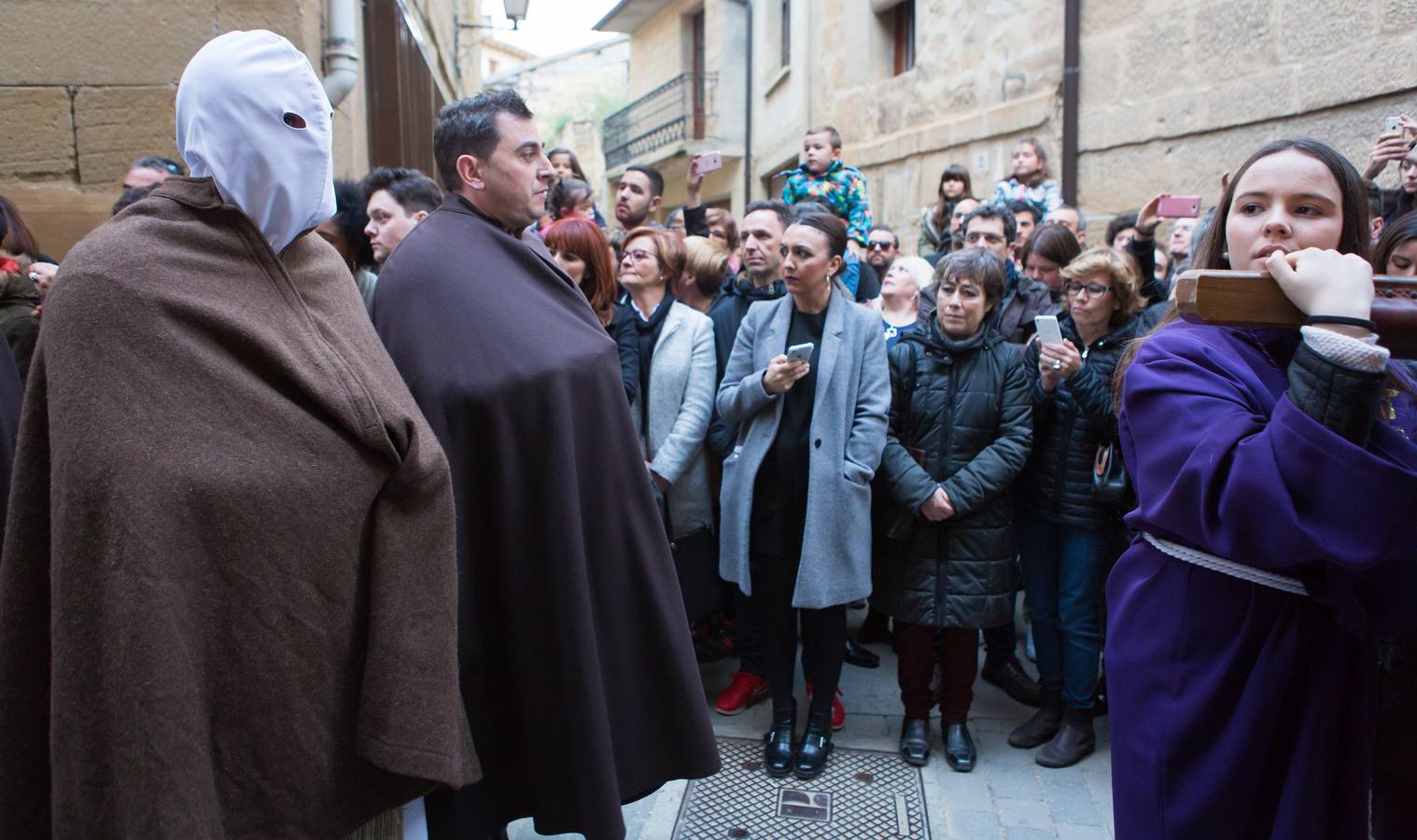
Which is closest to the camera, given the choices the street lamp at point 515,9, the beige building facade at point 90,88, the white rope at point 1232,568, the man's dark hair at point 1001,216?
the white rope at point 1232,568

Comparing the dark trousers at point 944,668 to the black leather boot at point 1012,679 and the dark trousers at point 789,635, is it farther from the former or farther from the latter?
the black leather boot at point 1012,679

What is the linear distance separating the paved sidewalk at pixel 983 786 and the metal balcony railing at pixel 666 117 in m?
15.0

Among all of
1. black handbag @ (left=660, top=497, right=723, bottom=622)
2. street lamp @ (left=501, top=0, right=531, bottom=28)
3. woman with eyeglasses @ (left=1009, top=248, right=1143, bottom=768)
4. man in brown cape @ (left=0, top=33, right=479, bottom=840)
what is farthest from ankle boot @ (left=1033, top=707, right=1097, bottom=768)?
street lamp @ (left=501, top=0, right=531, bottom=28)

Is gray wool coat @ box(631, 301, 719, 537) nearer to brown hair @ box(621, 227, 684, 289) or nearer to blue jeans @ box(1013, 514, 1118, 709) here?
brown hair @ box(621, 227, 684, 289)

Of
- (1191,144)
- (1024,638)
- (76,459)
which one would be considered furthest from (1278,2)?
(76,459)

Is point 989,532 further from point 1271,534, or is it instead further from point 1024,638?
point 1271,534

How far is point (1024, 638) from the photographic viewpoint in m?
4.70

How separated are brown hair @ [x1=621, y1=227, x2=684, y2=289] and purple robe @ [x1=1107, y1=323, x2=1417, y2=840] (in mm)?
2842

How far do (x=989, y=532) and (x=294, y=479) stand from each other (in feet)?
8.56

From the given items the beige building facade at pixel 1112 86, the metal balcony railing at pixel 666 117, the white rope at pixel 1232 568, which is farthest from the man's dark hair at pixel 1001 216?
the metal balcony railing at pixel 666 117

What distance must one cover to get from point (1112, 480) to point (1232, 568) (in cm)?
185

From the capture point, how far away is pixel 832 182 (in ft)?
20.0

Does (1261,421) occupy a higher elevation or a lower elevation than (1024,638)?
higher

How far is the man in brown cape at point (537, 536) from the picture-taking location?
2.16 meters
